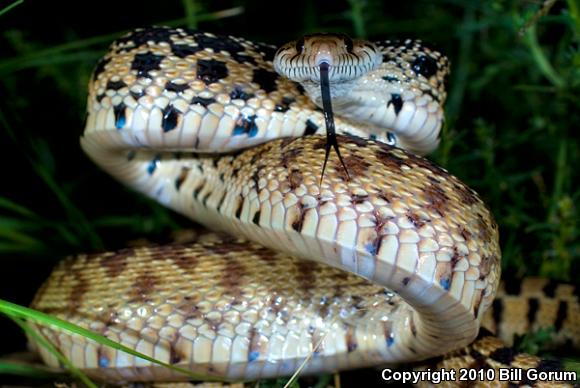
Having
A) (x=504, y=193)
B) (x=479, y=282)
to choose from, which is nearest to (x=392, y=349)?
(x=479, y=282)

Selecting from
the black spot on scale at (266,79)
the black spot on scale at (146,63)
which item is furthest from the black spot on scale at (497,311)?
the black spot on scale at (146,63)

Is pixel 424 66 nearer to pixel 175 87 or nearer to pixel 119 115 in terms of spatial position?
pixel 175 87

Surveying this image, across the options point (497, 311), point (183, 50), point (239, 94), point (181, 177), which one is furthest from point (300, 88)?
point (497, 311)

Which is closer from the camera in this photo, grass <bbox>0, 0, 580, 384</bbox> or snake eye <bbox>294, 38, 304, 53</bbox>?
snake eye <bbox>294, 38, 304, 53</bbox>

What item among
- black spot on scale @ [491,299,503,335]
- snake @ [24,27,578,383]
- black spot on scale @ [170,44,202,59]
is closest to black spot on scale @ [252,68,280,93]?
snake @ [24,27,578,383]

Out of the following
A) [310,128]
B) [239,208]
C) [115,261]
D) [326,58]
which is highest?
[326,58]

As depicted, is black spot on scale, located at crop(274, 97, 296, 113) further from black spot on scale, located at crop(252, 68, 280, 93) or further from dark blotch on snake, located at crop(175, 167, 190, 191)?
dark blotch on snake, located at crop(175, 167, 190, 191)
